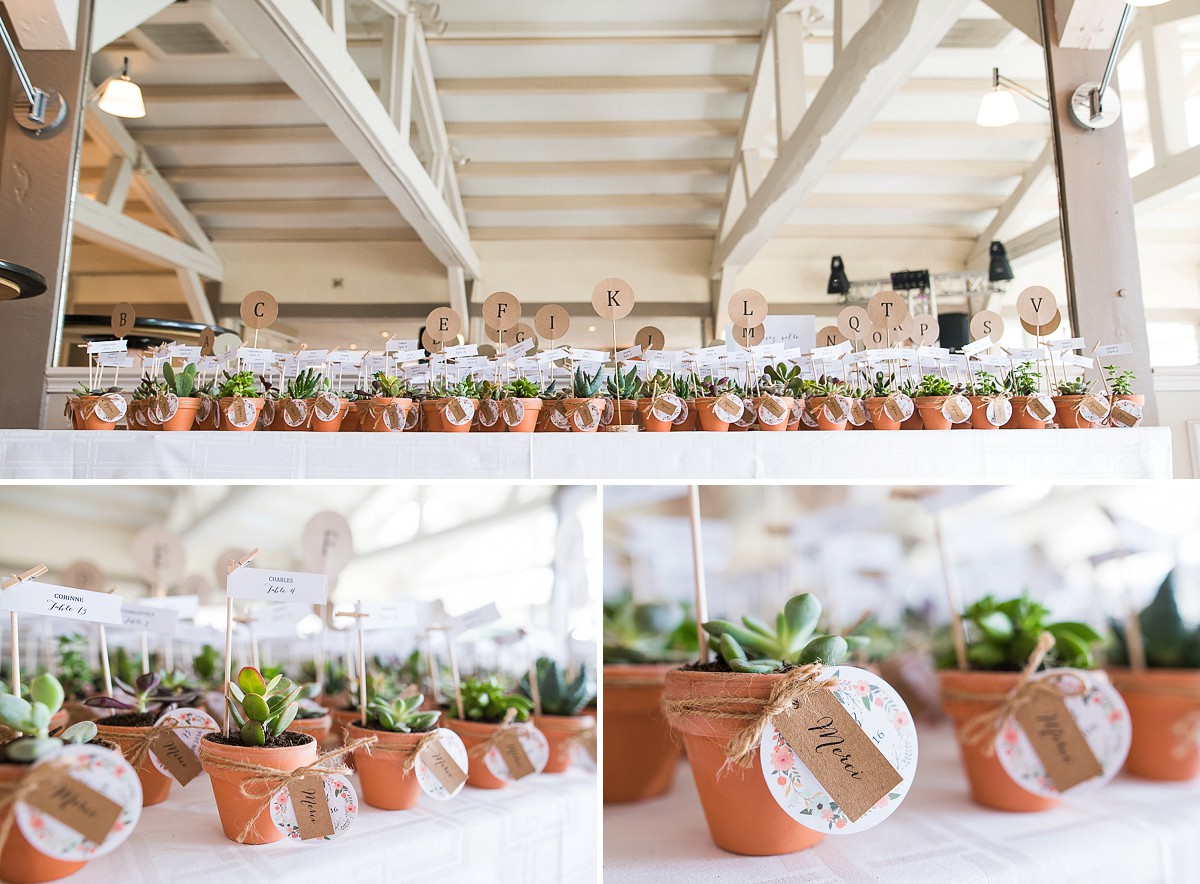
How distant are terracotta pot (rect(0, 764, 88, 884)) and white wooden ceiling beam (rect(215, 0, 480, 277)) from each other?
2.47m

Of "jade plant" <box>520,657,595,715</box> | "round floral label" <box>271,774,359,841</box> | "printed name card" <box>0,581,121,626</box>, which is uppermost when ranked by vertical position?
"printed name card" <box>0,581,121,626</box>

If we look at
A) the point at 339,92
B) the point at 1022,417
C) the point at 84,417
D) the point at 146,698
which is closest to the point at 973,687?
the point at 146,698

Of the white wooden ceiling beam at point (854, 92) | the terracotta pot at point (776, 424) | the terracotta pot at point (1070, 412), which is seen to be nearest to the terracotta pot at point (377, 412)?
the terracotta pot at point (776, 424)

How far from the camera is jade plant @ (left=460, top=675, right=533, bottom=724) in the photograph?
2.86 ft

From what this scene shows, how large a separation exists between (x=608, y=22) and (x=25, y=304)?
3.40 metres

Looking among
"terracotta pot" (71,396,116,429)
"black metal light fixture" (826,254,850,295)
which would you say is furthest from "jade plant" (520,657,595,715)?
"black metal light fixture" (826,254,850,295)

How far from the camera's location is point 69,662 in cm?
115

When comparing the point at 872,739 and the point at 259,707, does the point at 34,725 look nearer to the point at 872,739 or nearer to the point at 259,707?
the point at 259,707

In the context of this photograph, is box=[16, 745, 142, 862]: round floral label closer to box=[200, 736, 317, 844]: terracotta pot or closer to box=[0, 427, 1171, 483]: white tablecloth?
box=[200, 736, 317, 844]: terracotta pot

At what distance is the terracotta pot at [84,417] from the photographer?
168 centimetres

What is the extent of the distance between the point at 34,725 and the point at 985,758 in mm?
825

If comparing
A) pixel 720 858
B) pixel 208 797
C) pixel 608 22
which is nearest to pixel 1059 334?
pixel 608 22

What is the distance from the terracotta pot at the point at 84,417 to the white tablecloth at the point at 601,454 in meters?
0.07

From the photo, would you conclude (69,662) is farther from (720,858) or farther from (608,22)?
(608,22)
